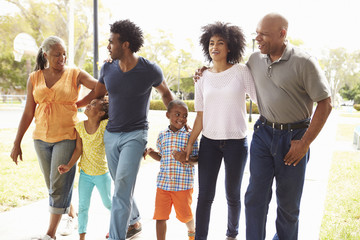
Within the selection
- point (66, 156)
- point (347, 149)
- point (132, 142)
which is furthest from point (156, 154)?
point (347, 149)

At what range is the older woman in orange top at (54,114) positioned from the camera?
3164mm

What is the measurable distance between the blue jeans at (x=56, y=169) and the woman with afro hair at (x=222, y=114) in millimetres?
1061

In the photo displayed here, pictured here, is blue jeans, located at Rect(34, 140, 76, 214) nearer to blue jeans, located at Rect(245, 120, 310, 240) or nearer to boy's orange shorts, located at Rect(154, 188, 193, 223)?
A: boy's orange shorts, located at Rect(154, 188, 193, 223)

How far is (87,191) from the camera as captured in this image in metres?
3.18

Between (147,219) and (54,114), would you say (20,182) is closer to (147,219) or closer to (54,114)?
(147,219)

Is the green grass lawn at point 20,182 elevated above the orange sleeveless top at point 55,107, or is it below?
below

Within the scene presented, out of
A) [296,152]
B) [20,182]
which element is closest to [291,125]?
[296,152]

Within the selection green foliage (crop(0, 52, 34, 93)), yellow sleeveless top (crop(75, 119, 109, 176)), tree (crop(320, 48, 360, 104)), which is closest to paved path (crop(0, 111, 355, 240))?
yellow sleeveless top (crop(75, 119, 109, 176))

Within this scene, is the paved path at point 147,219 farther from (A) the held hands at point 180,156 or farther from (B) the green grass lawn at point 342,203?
(A) the held hands at point 180,156

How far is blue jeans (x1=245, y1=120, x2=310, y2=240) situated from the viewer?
8.61 feet

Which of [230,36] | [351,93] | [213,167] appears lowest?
[213,167]

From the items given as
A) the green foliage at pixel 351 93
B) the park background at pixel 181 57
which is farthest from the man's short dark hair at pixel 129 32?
the green foliage at pixel 351 93

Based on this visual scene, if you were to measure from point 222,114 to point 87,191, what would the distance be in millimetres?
1329

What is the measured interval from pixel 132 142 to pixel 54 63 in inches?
38.1
